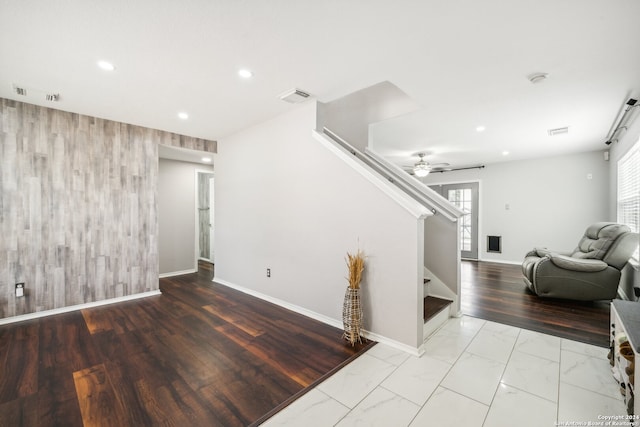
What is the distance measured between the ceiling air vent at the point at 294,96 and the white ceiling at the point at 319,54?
0.10 m

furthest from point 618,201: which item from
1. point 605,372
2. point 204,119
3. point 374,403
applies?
point 204,119

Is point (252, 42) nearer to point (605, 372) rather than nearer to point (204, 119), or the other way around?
point (204, 119)

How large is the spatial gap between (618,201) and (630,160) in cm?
116

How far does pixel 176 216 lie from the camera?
530cm

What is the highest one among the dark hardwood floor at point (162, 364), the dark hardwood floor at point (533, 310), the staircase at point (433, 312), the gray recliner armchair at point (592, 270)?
the gray recliner armchair at point (592, 270)

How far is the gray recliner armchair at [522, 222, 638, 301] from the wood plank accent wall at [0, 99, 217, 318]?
5.81 metres

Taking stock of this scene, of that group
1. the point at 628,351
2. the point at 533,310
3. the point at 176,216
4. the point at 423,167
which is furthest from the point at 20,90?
the point at 533,310

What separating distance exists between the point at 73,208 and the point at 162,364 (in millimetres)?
2642

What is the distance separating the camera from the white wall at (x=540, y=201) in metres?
5.52

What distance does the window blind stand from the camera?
3467 mm

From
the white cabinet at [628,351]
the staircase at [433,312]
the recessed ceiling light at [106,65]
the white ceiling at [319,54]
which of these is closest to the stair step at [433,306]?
the staircase at [433,312]

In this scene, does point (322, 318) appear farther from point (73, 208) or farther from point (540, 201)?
point (540, 201)

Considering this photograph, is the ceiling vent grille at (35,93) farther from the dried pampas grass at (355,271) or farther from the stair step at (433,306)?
the stair step at (433,306)

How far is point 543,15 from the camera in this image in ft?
5.63
